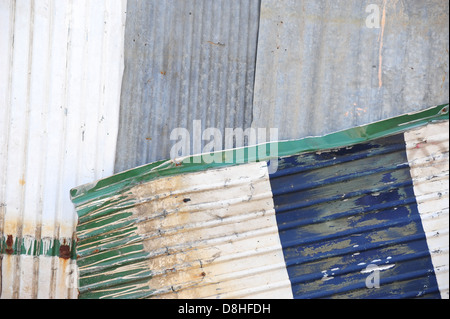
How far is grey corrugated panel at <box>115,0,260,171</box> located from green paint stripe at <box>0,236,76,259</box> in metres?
0.68

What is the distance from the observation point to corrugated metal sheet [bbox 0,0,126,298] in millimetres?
2756

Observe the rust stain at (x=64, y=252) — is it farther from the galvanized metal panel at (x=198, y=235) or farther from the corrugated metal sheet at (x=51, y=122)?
the galvanized metal panel at (x=198, y=235)

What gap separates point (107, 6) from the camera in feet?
9.02

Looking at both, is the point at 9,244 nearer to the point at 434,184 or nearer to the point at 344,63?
the point at 344,63

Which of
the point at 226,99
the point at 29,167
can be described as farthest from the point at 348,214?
the point at 29,167

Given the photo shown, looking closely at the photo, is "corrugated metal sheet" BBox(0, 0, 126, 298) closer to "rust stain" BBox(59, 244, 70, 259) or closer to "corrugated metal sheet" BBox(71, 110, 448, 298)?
"rust stain" BBox(59, 244, 70, 259)

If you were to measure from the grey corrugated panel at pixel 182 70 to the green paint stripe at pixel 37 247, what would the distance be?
26.9 inches

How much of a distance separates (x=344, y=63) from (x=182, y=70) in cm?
103

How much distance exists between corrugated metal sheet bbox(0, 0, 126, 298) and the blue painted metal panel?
1.24m

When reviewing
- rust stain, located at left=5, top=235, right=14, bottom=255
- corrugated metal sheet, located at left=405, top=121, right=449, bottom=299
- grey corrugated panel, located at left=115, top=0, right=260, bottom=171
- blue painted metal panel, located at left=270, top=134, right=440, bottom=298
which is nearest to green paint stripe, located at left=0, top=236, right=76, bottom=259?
rust stain, located at left=5, top=235, right=14, bottom=255

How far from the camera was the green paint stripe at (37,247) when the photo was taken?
2799 millimetres
